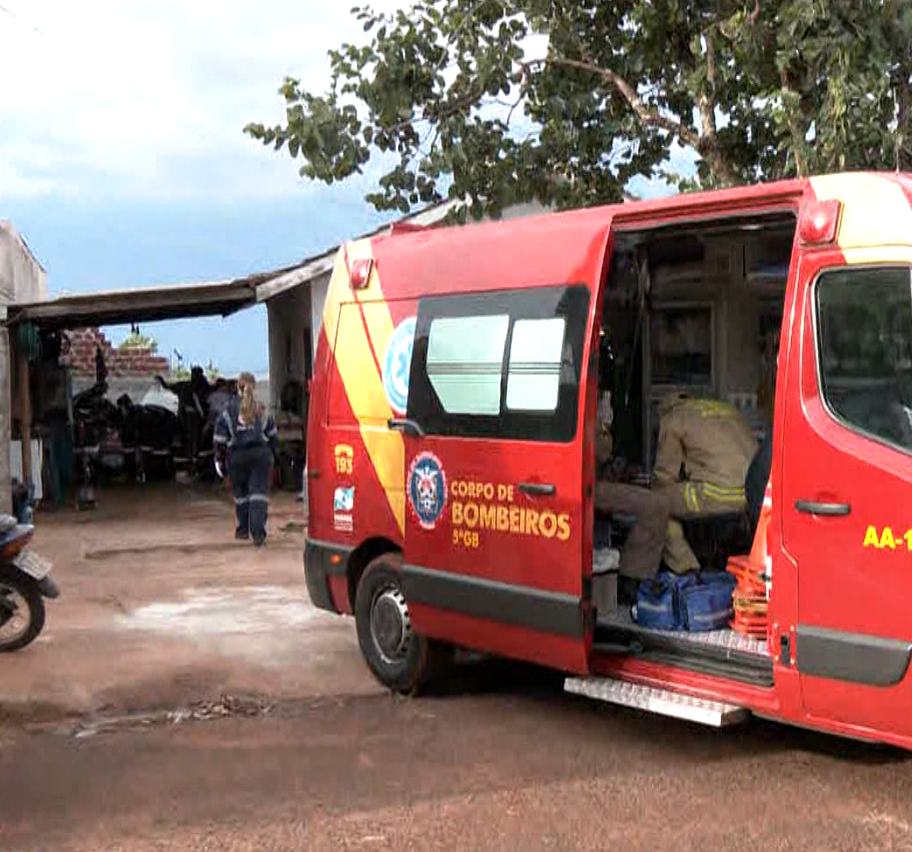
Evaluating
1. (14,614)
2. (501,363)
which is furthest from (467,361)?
(14,614)

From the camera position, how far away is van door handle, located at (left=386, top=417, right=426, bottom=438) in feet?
21.8

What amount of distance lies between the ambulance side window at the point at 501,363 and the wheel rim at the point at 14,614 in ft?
10.2

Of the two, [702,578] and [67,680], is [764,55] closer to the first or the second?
[702,578]

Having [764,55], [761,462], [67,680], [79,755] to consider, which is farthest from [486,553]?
[764,55]

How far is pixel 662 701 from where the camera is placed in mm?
5496

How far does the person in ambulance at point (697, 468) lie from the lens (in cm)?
652

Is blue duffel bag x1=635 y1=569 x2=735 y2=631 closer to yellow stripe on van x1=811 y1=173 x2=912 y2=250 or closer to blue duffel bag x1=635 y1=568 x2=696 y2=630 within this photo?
blue duffel bag x1=635 y1=568 x2=696 y2=630

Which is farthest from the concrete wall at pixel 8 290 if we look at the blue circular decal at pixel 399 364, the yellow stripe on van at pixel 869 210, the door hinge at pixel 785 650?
the yellow stripe on van at pixel 869 210

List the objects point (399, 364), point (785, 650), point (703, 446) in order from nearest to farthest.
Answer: point (785, 650), point (703, 446), point (399, 364)

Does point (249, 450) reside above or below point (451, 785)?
above

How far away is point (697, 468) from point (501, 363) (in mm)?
1202

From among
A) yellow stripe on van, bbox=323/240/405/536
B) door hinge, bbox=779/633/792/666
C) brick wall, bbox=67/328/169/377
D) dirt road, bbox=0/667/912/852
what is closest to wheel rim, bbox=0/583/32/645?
dirt road, bbox=0/667/912/852

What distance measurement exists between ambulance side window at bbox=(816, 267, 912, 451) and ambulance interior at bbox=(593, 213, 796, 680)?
149 cm

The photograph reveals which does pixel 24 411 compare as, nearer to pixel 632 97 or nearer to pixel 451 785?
pixel 632 97
